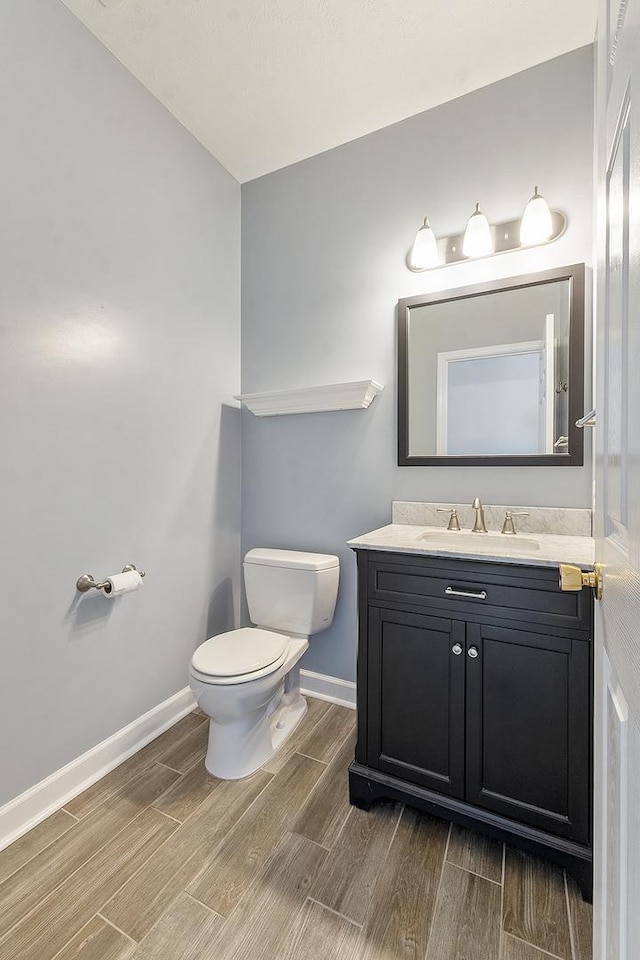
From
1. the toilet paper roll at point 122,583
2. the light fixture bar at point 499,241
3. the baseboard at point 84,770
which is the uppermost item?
the light fixture bar at point 499,241

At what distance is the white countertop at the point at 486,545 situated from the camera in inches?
46.8

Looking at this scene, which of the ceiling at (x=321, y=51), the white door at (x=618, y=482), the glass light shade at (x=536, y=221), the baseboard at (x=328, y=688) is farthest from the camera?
the baseboard at (x=328, y=688)

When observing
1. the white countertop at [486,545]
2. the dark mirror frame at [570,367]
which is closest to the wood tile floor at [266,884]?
the white countertop at [486,545]

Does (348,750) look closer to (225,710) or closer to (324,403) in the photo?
(225,710)

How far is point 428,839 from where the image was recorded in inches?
51.9

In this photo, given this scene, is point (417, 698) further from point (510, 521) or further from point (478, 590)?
point (510, 521)

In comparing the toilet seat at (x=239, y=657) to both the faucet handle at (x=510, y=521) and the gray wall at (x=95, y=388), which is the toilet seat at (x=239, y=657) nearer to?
the gray wall at (x=95, y=388)

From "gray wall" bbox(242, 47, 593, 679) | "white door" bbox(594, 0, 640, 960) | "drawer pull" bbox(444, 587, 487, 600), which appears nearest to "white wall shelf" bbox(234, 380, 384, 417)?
"gray wall" bbox(242, 47, 593, 679)

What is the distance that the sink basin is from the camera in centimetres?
147

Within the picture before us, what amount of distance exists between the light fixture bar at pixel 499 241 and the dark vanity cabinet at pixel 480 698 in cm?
127

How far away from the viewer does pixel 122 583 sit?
1.55m

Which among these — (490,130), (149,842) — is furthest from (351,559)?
(490,130)

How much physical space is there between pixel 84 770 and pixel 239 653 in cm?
68

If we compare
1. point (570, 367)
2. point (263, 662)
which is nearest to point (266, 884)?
point (263, 662)
